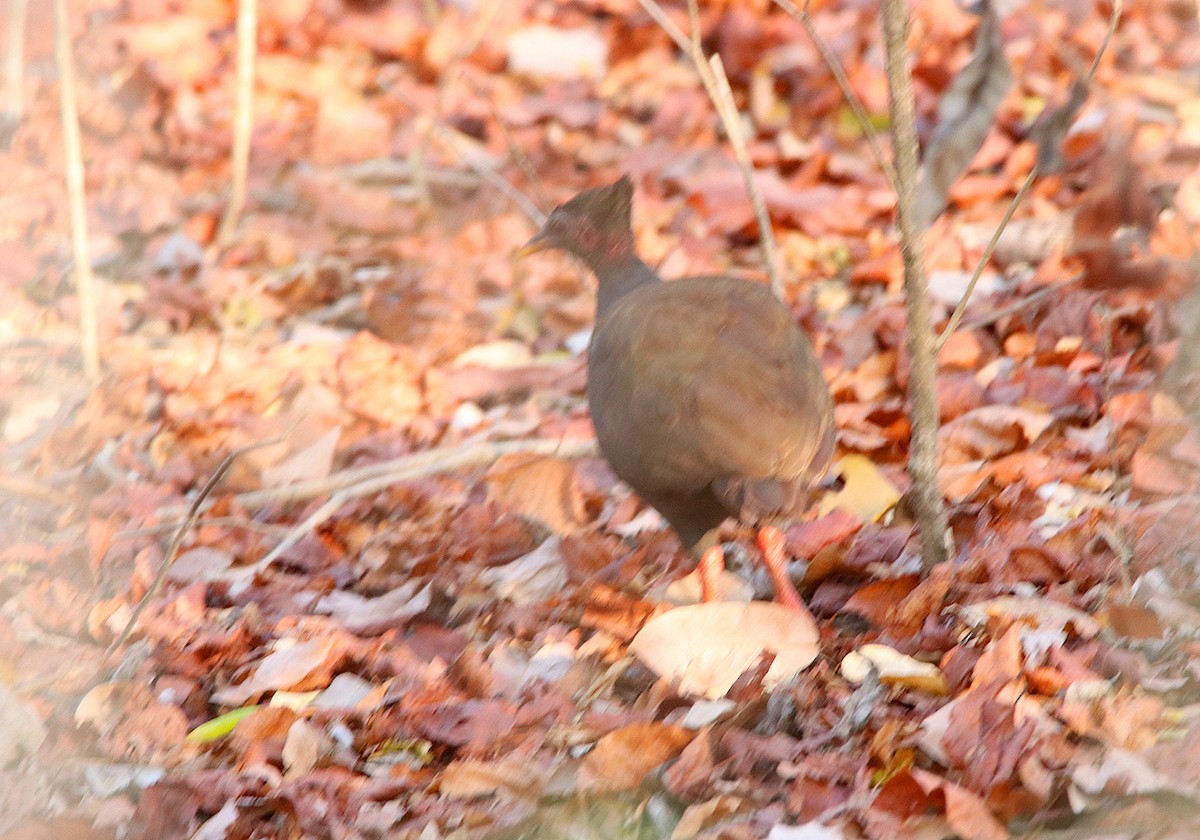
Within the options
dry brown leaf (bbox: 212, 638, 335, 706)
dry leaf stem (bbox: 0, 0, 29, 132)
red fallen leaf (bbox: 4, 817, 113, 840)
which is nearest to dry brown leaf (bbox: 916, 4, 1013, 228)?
dry brown leaf (bbox: 212, 638, 335, 706)

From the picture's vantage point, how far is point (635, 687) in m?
3.67

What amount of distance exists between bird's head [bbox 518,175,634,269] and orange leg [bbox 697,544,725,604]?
113cm

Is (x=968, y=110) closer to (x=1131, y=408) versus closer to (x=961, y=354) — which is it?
(x=961, y=354)

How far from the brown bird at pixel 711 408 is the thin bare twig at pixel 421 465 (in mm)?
522

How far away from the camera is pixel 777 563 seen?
154 inches

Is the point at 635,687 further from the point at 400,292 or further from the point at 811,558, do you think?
the point at 400,292

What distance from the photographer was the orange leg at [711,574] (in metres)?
4.00

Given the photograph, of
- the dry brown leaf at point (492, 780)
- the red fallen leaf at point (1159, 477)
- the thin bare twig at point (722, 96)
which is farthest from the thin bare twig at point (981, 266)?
the dry brown leaf at point (492, 780)

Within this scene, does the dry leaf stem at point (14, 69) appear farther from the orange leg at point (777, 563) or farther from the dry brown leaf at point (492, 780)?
the dry brown leaf at point (492, 780)

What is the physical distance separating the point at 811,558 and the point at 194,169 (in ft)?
13.2

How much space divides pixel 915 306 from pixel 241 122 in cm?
358

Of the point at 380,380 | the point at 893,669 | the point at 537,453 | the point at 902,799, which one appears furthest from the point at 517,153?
the point at 902,799

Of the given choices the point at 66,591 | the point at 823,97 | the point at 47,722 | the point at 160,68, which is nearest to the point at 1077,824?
the point at 47,722

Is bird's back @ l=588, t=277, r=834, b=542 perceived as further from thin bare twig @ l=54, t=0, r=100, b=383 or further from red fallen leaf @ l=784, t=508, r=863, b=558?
thin bare twig @ l=54, t=0, r=100, b=383
